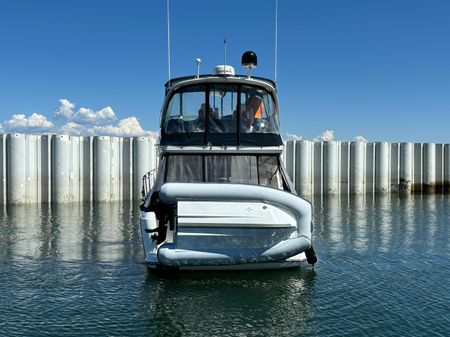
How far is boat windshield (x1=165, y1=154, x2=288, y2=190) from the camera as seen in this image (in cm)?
1418

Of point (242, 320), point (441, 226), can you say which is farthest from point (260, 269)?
point (441, 226)

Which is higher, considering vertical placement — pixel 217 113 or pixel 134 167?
pixel 217 113

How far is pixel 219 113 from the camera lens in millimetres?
14398

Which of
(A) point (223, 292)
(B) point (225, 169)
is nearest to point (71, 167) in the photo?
(B) point (225, 169)

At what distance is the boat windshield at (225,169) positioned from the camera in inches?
558

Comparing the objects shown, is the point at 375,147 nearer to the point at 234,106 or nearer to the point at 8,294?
the point at 234,106

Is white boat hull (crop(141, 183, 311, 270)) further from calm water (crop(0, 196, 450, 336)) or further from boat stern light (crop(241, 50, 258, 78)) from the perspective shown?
boat stern light (crop(241, 50, 258, 78))

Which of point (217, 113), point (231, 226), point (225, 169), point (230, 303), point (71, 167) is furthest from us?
point (71, 167)

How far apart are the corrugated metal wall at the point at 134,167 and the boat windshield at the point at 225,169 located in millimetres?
18681

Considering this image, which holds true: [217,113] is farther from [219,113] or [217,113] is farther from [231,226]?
[231,226]

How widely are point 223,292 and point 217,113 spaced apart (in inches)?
210

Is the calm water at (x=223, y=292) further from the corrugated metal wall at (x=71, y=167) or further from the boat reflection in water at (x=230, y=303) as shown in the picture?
the corrugated metal wall at (x=71, y=167)

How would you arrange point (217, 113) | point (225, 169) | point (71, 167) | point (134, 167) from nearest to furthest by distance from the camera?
1. point (225, 169)
2. point (217, 113)
3. point (71, 167)
4. point (134, 167)

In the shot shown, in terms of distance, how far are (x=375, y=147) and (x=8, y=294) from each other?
33270 millimetres
